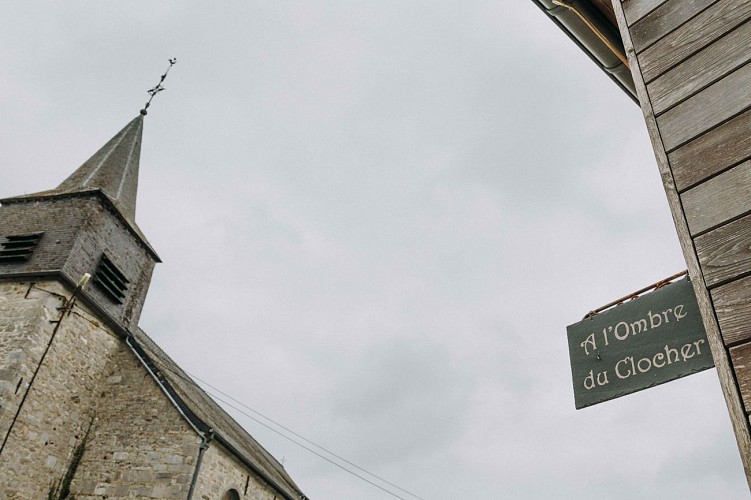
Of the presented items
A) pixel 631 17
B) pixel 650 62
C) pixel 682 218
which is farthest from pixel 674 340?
pixel 631 17

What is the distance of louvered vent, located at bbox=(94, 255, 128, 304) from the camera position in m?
13.7

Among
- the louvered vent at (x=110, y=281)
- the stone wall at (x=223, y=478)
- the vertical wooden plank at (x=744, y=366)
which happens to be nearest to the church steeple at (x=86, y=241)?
the louvered vent at (x=110, y=281)

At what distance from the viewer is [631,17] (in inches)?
117

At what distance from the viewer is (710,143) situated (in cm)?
226

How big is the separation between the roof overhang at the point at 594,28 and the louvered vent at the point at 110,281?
13.3 meters

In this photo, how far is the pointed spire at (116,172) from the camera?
15.6m

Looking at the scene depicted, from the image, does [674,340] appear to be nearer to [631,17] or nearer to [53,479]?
[631,17]

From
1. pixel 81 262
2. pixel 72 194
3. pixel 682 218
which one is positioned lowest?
pixel 682 218

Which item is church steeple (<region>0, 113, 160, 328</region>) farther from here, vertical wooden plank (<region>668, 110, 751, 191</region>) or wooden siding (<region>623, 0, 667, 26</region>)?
vertical wooden plank (<region>668, 110, 751, 191</region>)

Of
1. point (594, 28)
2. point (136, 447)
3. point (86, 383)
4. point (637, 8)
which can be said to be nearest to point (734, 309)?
point (637, 8)

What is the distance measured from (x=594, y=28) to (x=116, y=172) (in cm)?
1693

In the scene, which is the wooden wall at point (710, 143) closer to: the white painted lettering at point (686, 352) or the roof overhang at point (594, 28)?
the white painted lettering at point (686, 352)

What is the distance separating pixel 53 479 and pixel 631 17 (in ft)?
43.5

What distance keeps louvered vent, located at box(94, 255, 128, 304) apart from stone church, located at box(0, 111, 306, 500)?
3 centimetres
